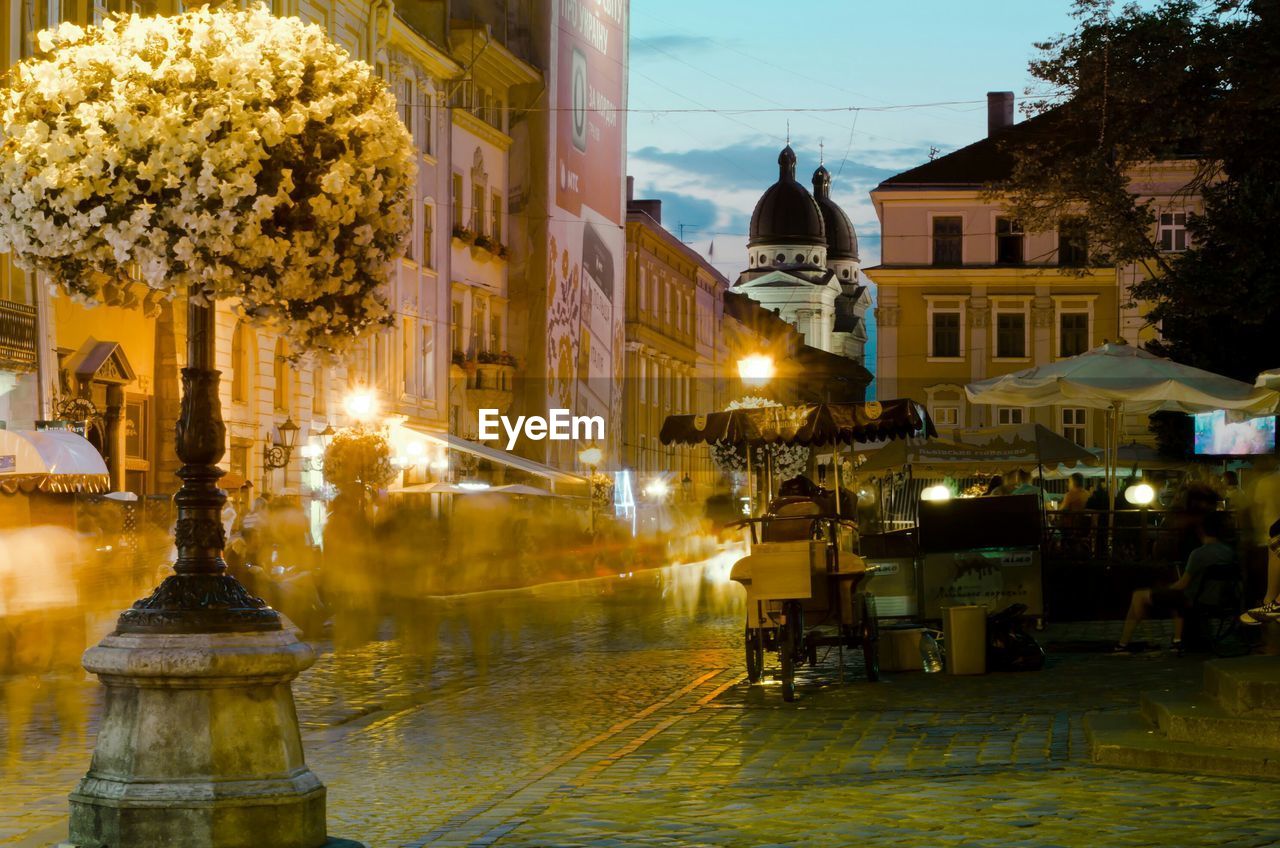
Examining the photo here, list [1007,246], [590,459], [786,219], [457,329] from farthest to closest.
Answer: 1. [786,219]
2. [1007,246]
3. [590,459]
4. [457,329]

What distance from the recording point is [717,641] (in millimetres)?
20344

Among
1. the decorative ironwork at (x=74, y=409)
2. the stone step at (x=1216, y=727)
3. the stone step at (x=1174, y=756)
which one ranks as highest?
the decorative ironwork at (x=74, y=409)

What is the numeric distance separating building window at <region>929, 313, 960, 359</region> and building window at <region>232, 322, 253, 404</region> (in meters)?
38.9

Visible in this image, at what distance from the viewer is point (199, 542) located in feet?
26.5

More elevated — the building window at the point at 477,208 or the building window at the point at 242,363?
the building window at the point at 477,208

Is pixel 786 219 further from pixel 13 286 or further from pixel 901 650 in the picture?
pixel 901 650

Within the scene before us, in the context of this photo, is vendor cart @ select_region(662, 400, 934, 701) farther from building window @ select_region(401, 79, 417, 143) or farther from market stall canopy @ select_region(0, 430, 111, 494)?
building window @ select_region(401, 79, 417, 143)

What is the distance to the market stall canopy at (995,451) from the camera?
28.6 meters

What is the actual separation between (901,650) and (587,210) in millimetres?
49229

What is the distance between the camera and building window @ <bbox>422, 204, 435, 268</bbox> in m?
49.6

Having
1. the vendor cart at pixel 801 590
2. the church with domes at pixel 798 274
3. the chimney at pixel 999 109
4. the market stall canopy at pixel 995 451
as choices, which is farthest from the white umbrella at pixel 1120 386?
the church with domes at pixel 798 274

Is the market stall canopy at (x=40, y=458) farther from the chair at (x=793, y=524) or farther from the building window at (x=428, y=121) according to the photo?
the building window at (x=428, y=121)

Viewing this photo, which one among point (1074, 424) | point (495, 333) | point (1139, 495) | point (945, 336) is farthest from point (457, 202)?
point (1074, 424)

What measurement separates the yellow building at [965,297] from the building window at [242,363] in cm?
3639
